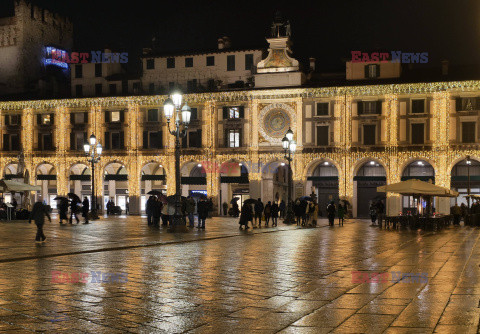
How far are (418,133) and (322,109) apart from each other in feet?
25.0

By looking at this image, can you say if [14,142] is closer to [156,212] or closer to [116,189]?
[116,189]

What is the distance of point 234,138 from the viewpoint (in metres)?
53.0

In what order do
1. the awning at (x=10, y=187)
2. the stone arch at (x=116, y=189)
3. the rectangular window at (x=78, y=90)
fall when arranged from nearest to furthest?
1. the awning at (x=10, y=187)
2. the stone arch at (x=116, y=189)
3. the rectangular window at (x=78, y=90)

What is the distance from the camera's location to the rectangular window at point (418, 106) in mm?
49031

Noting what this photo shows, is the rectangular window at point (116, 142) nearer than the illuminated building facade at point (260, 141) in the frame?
No

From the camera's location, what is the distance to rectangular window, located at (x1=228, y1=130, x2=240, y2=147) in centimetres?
5294

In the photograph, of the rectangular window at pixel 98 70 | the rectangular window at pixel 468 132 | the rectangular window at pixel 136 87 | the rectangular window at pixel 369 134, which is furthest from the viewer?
the rectangular window at pixel 98 70

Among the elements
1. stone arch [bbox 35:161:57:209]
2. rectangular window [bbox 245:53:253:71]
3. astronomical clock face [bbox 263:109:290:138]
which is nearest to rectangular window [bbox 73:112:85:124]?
stone arch [bbox 35:161:57:209]

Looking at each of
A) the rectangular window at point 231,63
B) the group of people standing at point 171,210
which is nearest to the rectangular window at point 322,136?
the rectangular window at point 231,63

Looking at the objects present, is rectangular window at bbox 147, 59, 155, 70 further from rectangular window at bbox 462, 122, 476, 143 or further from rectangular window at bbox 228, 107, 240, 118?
rectangular window at bbox 462, 122, 476, 143

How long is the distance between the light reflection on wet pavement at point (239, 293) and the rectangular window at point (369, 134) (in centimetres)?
3474

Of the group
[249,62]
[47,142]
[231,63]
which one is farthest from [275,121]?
[47,142]

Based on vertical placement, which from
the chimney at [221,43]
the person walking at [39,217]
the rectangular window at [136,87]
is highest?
the chimney at [221,43]

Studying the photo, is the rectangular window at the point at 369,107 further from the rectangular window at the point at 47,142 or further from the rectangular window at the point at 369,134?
the rectangular window at the point at 47,142
